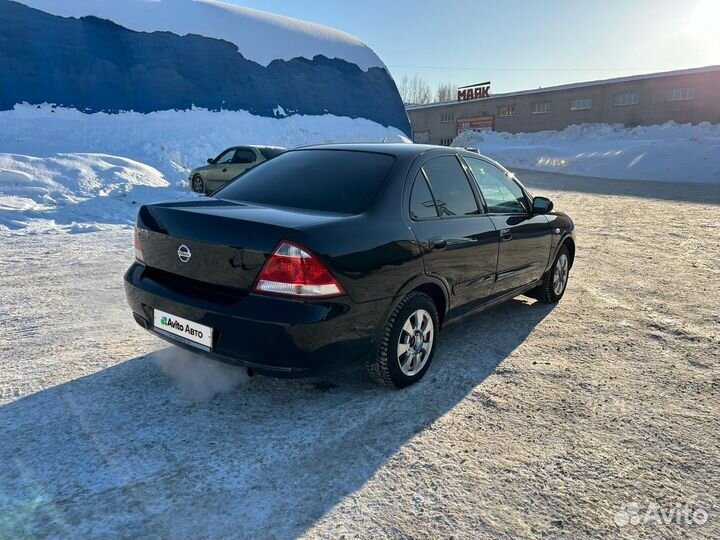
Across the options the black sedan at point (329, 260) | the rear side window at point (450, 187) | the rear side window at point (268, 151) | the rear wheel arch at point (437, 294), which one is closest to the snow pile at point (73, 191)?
the rear side window at point (268, 151)

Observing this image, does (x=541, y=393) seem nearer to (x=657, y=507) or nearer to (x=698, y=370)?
(x=657, y=507)

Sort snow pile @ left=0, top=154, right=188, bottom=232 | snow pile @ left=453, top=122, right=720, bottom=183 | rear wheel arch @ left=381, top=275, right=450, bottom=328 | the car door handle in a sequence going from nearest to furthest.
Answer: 1. rear wheel arch @ left=381, top=275, right=450, bottom=328
2. the car door handle
3. snow pile @ left=0, top=154, right=188, bottom=232
4. snow pile @ left=453, top=122, right=720, bottom=183

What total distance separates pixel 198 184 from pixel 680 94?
37.2 metres

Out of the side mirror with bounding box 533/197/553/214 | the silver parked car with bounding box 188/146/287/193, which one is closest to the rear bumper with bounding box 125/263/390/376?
the side mirror with bounding box 533/197/553/214

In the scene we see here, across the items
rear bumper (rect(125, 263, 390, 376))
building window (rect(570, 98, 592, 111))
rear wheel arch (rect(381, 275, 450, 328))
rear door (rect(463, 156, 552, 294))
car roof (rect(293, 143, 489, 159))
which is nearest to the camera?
rear bumper (rect(125, 263, 390, 376))

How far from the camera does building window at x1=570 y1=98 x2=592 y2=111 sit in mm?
41344

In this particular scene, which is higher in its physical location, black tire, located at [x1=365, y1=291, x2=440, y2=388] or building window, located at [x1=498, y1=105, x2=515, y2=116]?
building window, located at [x1=498, y1=105, x2=515, y2=116]

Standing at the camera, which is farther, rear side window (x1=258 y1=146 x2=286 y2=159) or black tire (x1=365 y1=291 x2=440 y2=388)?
rear side window (x1=258 y1=146 x2=286 y2=159)

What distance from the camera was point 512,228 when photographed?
4.32 metres

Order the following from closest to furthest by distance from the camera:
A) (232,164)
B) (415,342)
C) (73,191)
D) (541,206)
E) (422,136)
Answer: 1. (415,342)
2. (541,206)
3. (73,191)
4. (232,164)
5. (422,136)

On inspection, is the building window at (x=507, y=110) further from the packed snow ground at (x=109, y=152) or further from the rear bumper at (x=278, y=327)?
the rear bumper at (x=278, y=327)

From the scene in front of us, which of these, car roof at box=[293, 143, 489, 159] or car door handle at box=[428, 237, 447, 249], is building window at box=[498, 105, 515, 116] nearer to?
car roof at box=[293, 143, 489, 159]

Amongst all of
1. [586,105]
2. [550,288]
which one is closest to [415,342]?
[550,288]

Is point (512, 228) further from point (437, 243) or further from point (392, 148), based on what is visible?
point (392, 148)
